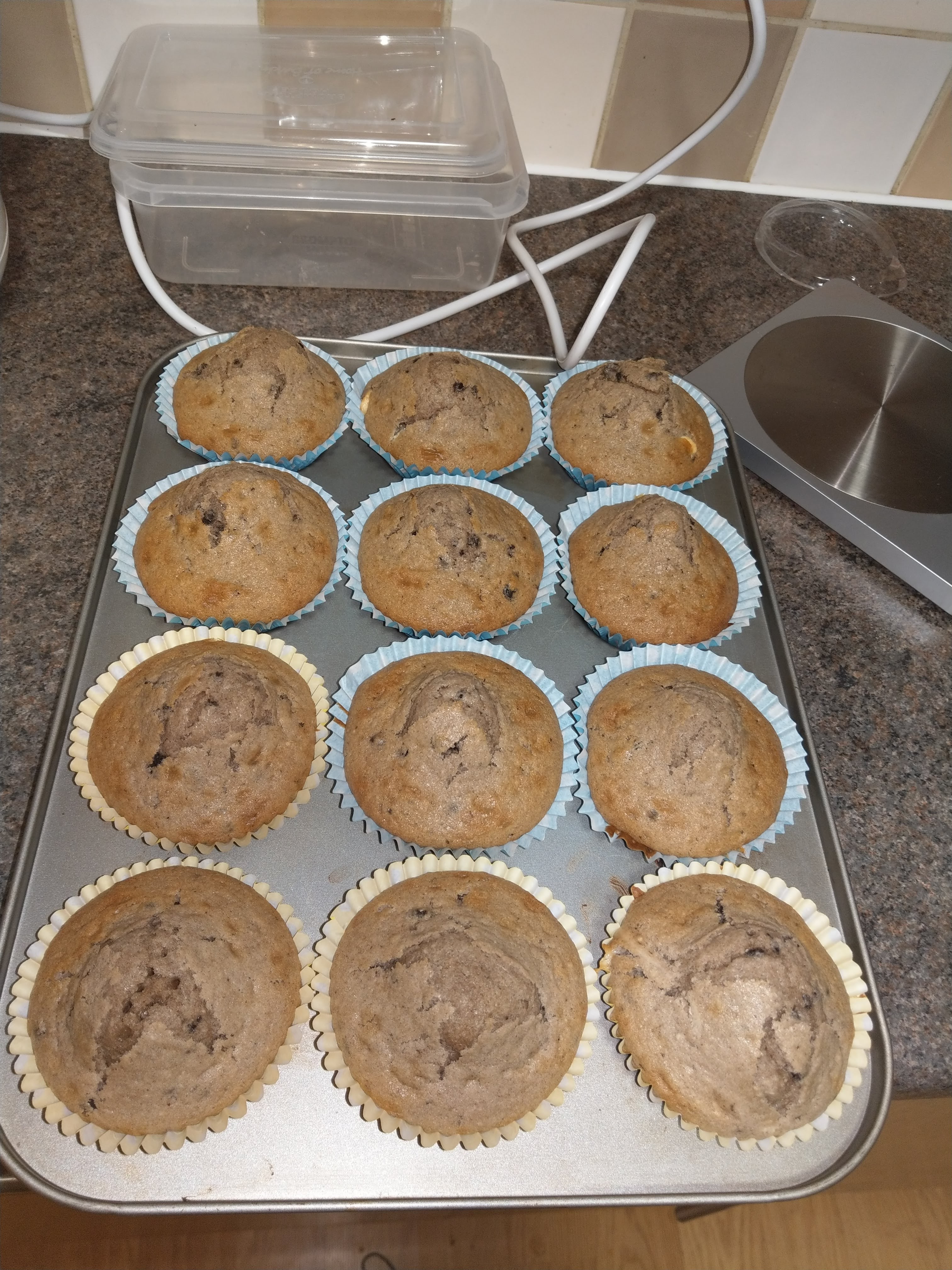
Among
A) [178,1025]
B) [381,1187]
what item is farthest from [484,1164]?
[178,1025]

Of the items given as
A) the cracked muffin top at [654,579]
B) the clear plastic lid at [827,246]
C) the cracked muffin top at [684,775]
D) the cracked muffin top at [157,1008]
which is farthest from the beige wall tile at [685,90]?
the cracked muffin top at [157,1008]

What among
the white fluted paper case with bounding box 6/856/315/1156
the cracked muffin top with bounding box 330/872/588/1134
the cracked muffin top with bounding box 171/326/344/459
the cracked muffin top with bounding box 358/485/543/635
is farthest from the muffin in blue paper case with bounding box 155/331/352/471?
the cracked muffin top with bounding box 330/872/588/1134

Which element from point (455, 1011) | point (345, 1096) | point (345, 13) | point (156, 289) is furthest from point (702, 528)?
point (345, 13)

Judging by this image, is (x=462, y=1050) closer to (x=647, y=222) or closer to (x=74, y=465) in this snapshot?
(x=74, y=465)

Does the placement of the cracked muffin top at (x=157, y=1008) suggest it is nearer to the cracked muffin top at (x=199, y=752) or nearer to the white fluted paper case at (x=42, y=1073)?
the white fluted paper case at (x=42, y=1073)

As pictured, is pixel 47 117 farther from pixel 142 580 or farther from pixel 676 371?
pixel 676 371

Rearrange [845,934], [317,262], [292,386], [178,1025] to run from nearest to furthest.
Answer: [178,1025], [845,934], [292,386], [317,262]

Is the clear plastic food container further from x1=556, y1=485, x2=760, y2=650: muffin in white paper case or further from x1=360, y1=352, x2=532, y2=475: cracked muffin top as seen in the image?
x1=556, y1=485, x2=760, y2=650: muffin in white paper case
